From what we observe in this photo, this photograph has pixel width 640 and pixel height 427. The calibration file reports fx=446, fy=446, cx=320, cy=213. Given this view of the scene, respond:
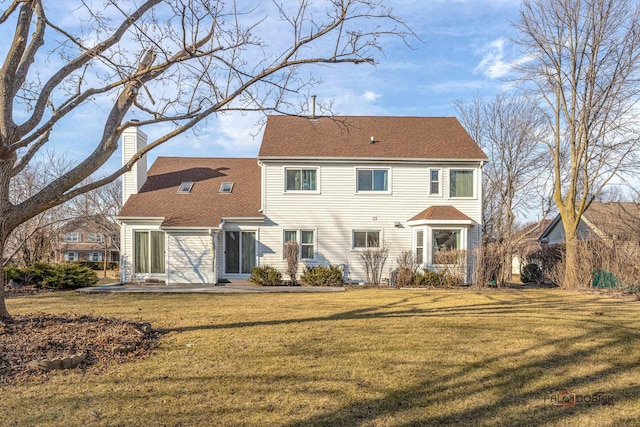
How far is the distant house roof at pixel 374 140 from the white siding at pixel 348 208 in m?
0.47

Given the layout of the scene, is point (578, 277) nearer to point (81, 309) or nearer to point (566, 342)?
point (566, 342)

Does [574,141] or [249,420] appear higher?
[574,141]

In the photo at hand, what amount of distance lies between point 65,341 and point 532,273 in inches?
808

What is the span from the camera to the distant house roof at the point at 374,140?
1922cm

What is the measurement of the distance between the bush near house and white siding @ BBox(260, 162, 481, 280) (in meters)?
7.44

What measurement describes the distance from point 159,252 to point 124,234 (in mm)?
1678

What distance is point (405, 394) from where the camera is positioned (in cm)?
465

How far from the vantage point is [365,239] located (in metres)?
19.3

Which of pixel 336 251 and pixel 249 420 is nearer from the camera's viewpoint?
pixel 249 420

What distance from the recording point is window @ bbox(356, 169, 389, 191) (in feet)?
63.5

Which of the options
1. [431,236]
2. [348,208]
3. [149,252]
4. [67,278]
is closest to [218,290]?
[149,252]

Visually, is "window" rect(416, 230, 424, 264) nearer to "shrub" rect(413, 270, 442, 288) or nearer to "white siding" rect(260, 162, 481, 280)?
"white siding" rect(260, 162, 481, 280)

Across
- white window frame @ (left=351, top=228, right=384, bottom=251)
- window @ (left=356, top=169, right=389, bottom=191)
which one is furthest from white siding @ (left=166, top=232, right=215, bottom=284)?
window @ (left=356, top=169, right=389, bottom=191)

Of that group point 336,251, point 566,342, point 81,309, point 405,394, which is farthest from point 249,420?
point 336,251
